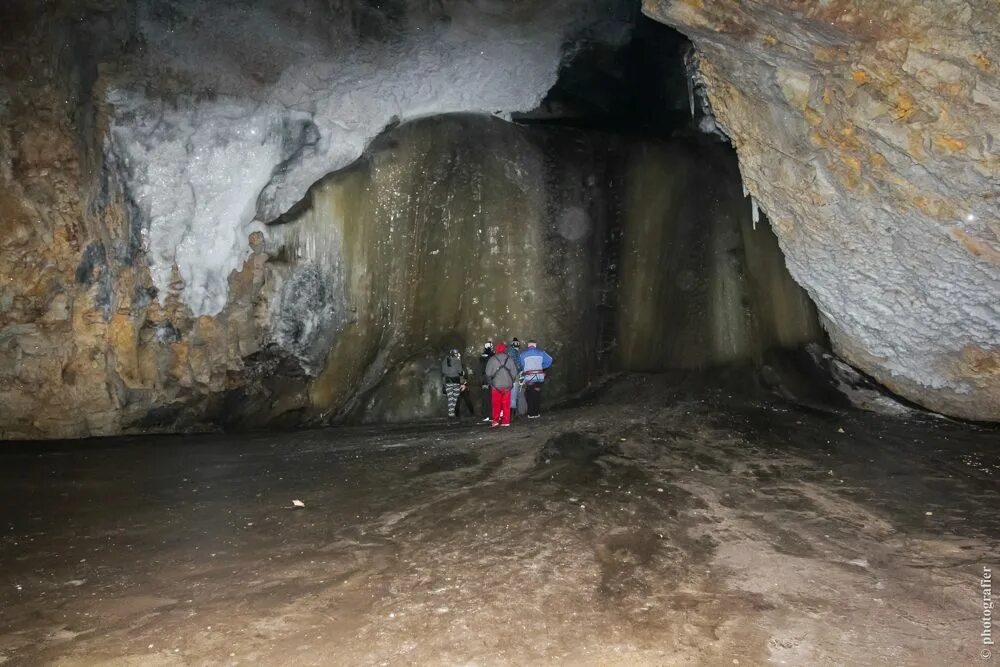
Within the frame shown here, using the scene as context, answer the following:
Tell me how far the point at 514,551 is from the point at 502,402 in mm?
4585

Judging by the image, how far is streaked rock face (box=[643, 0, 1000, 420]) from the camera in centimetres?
550

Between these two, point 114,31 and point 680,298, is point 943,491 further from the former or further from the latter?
point 114,31

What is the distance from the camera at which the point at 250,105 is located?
9.44 meters

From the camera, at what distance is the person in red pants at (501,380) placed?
9148mm

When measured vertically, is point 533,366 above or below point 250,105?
below

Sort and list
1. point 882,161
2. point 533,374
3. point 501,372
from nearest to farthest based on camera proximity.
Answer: point 882,161 < point 501,372 < point 533,374

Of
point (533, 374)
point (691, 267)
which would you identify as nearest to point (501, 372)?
point (533, 374)

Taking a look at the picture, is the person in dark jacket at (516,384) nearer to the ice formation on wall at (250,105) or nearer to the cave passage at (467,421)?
the cave passage at (467,421)

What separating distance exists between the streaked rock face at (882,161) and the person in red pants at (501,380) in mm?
3595

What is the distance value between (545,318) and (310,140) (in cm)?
420

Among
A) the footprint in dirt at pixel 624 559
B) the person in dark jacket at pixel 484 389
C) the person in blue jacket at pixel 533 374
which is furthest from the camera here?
the person in dark jacket at pixel 484 389

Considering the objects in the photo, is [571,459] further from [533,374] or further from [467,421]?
[467,421]

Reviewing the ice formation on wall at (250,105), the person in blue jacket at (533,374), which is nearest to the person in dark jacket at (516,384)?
the person in blue jacket at (533,374)

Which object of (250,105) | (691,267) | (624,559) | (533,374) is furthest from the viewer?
(691,267)
